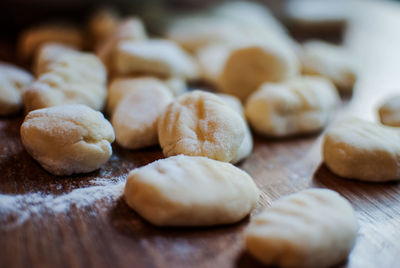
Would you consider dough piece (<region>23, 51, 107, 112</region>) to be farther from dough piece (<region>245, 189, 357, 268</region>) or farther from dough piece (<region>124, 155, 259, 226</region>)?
dough piece (<region>245, 189, 357, 268</region>)

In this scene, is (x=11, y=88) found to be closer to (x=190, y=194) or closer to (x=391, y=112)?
(x=190, y=194)

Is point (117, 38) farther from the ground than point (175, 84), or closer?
farther from the ground

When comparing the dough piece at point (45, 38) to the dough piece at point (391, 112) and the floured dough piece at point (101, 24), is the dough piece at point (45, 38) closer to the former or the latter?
the floured dough piece at point (101, 24)

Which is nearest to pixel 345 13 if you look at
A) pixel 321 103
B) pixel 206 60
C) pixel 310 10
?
pixel 310 10

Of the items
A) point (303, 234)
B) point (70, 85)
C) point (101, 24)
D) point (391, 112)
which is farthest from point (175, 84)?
point (303, 234)

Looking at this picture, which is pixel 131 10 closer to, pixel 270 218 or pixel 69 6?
pixel 69 6
